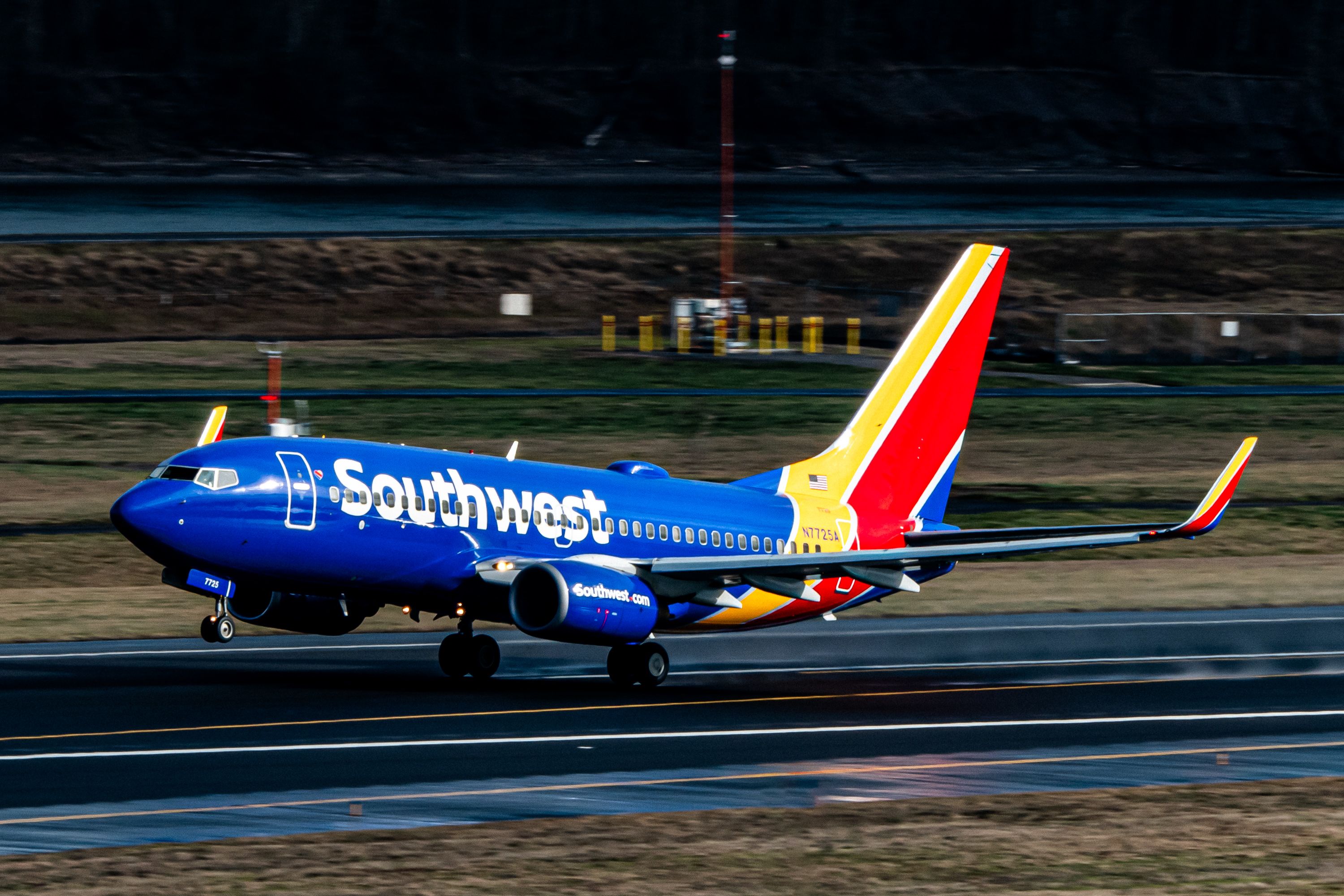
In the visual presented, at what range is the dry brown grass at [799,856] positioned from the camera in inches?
701

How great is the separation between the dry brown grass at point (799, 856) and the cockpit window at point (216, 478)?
1067 centimetres

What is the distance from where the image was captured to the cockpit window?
29.5 metres

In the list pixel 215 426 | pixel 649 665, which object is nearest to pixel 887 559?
pixel 649 665

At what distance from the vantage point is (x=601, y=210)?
355ft

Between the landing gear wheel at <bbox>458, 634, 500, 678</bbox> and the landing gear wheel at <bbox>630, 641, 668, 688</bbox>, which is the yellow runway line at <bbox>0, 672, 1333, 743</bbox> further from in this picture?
the landing gear wheel at <bbox>458, 634, 500, 678</bbox>

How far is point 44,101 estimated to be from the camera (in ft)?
464

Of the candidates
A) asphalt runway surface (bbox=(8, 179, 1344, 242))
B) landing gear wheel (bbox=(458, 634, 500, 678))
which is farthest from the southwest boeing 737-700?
asphalt runway surface (bbox=(8, 179, 1344, 242))

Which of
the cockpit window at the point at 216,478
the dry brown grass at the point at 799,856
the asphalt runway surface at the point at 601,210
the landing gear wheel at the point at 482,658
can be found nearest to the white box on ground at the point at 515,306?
the asphalt runway surface at the point at 601,210

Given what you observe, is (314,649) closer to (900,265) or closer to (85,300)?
(85,300)

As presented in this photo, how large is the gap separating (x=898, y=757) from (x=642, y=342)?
6042 cm

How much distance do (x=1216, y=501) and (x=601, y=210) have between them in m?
79.4

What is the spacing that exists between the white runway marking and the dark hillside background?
344 ft

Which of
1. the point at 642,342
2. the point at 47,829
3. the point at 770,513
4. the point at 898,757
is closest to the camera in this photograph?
the point at 47,829

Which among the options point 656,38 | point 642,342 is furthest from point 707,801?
point 656,38
